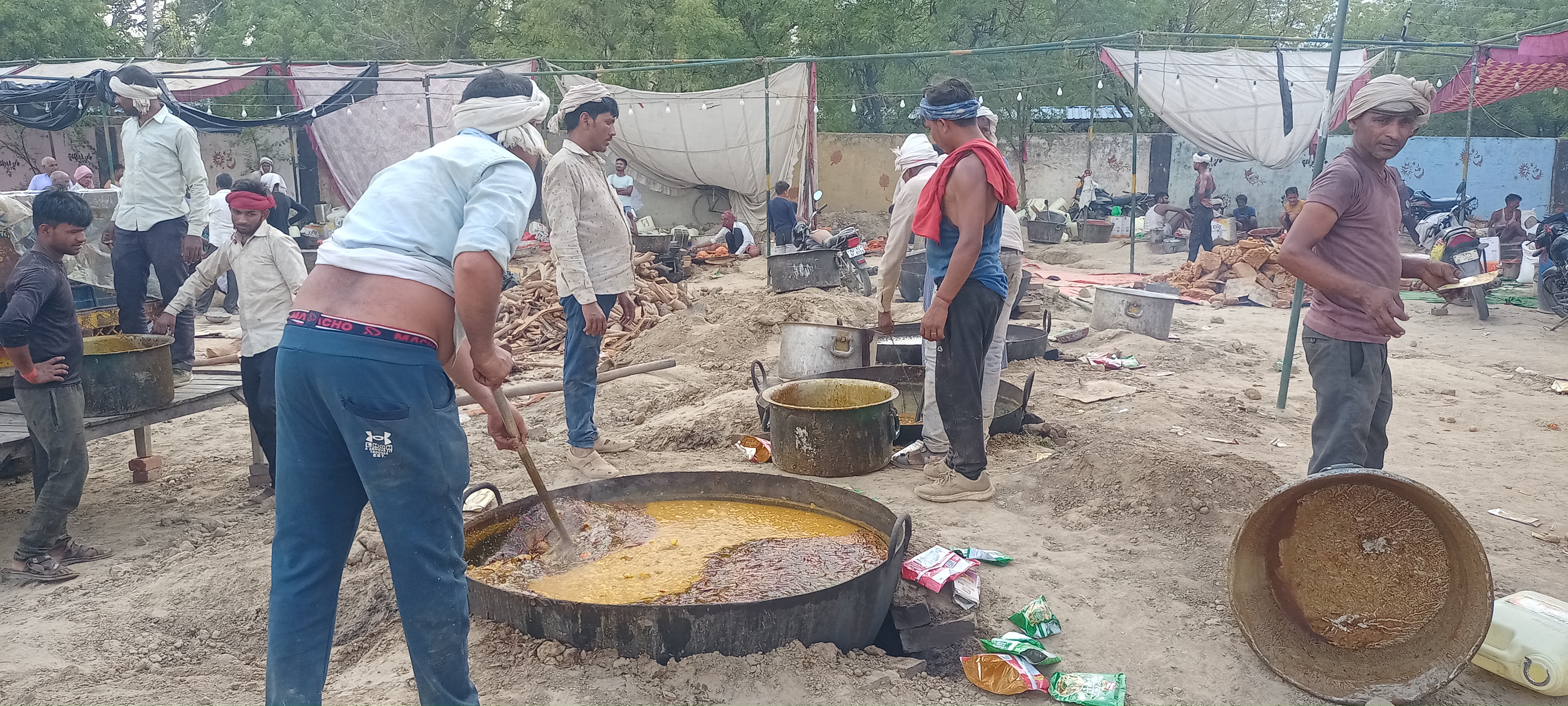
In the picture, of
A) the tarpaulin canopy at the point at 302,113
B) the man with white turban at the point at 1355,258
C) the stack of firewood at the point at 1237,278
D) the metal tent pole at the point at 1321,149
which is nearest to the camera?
the man with white turban at the point at 1355,258

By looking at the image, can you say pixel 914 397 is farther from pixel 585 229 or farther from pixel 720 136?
pixel 720 136

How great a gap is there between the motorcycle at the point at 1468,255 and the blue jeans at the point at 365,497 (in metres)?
11.5

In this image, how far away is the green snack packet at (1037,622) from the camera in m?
3.55

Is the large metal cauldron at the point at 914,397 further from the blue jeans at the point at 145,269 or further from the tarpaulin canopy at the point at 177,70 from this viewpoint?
the tarpaulin canopy at the point at 177,70

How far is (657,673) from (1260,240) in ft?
42.3

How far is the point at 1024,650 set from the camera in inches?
132

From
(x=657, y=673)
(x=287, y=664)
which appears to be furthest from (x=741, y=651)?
(x=287, y=664)

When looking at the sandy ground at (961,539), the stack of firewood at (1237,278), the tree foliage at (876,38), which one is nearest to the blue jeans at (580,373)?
the sandy ground at (961,539)

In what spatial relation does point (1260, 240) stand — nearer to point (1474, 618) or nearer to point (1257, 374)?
point (1257, 374)

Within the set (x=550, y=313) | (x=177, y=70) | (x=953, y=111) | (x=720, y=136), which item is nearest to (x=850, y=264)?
(x=550, y=313)

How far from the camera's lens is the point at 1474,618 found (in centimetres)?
295

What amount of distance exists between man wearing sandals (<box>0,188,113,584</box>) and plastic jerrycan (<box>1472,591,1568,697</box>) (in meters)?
5.58

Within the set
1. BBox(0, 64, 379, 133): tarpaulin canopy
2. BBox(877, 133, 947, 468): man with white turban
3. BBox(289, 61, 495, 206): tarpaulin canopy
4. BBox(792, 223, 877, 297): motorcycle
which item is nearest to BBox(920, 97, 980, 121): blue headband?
BBox(877, 133, 947, 468): man with white turban

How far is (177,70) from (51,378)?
1129 cm
